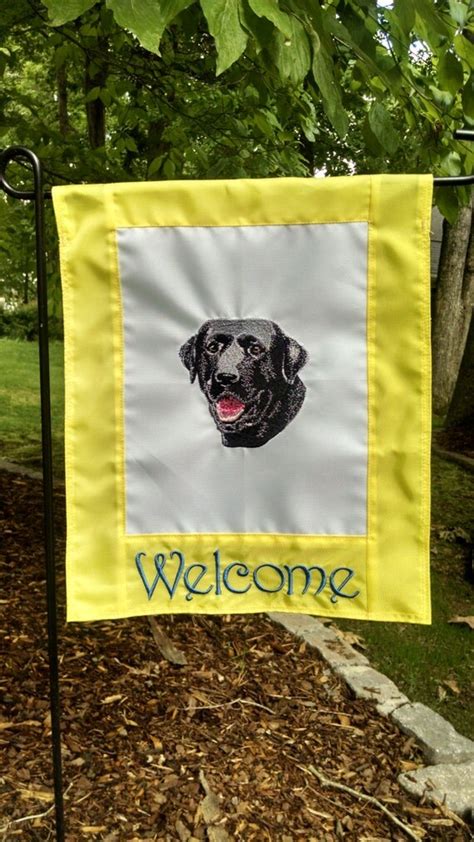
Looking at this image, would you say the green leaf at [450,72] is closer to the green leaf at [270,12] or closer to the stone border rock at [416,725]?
the green leaf at [270,12]

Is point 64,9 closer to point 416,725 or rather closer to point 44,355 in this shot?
point 44,355

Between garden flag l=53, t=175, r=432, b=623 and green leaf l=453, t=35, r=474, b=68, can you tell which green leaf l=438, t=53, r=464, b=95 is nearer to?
green leaf l=453, t=35, r=474, b=68

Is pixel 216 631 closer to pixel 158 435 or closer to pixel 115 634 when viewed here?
pixel 115 634

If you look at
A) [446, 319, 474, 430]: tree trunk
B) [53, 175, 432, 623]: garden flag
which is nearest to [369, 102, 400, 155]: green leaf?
[53, 175, 432, 623]: garden flag

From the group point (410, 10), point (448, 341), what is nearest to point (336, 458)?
point (410, 10)

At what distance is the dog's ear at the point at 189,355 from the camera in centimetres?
183

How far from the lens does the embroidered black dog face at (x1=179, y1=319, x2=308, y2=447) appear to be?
5.96 feet

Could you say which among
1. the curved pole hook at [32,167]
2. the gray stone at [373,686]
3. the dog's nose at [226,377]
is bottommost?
the gray stone at [373,686]

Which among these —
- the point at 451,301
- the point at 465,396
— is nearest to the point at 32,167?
the point at 465,396

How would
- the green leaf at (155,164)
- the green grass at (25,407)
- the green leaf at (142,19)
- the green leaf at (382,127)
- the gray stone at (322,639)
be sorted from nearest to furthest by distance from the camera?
the green leaf at (142,19)
the green leaf at (382,127)
the gray stone at (322,639)
the green leaf at (155,164)
the green grass at (25,407)

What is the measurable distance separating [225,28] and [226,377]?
2.46 ft

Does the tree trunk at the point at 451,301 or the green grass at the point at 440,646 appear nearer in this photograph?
the green grass at the point at 440,646

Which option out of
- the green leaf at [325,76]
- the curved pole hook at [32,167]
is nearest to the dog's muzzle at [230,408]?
the curved pole hook at [32,167]

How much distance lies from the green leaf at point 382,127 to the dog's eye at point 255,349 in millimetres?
868
